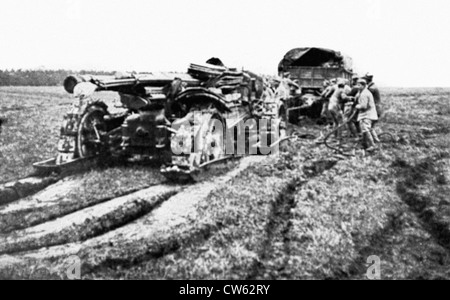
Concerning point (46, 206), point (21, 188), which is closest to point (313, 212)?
point (46, 206)

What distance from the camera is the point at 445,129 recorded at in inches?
361

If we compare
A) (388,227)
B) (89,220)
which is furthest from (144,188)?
(388,227)

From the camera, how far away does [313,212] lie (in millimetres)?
5582

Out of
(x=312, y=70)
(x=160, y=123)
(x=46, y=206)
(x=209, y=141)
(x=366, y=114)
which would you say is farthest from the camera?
(x=312, y=70)

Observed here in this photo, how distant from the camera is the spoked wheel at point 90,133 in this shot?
25.3ft

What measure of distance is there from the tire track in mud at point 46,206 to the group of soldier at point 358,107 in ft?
14.4

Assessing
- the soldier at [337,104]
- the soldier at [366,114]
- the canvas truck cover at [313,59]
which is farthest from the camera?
the canvas truck cover at [313,59]

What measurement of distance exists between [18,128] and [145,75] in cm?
321

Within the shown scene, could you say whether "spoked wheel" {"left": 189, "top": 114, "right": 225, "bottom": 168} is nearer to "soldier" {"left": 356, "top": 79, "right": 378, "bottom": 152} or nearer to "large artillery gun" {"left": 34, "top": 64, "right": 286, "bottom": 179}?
"large artillery gun" {"left": 34, "top": 64, "right": 286, "bottom": 179}

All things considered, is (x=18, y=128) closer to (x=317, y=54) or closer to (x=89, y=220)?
(x=89, y=220)

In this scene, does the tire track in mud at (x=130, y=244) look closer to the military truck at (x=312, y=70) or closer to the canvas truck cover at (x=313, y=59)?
the military truck at (x=312, y=70)

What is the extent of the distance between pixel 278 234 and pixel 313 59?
9656 millimetres

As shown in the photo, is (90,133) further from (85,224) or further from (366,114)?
(366,114)

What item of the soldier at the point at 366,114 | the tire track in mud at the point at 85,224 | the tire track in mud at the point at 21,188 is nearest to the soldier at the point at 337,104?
the soldier at the point at 366,114
